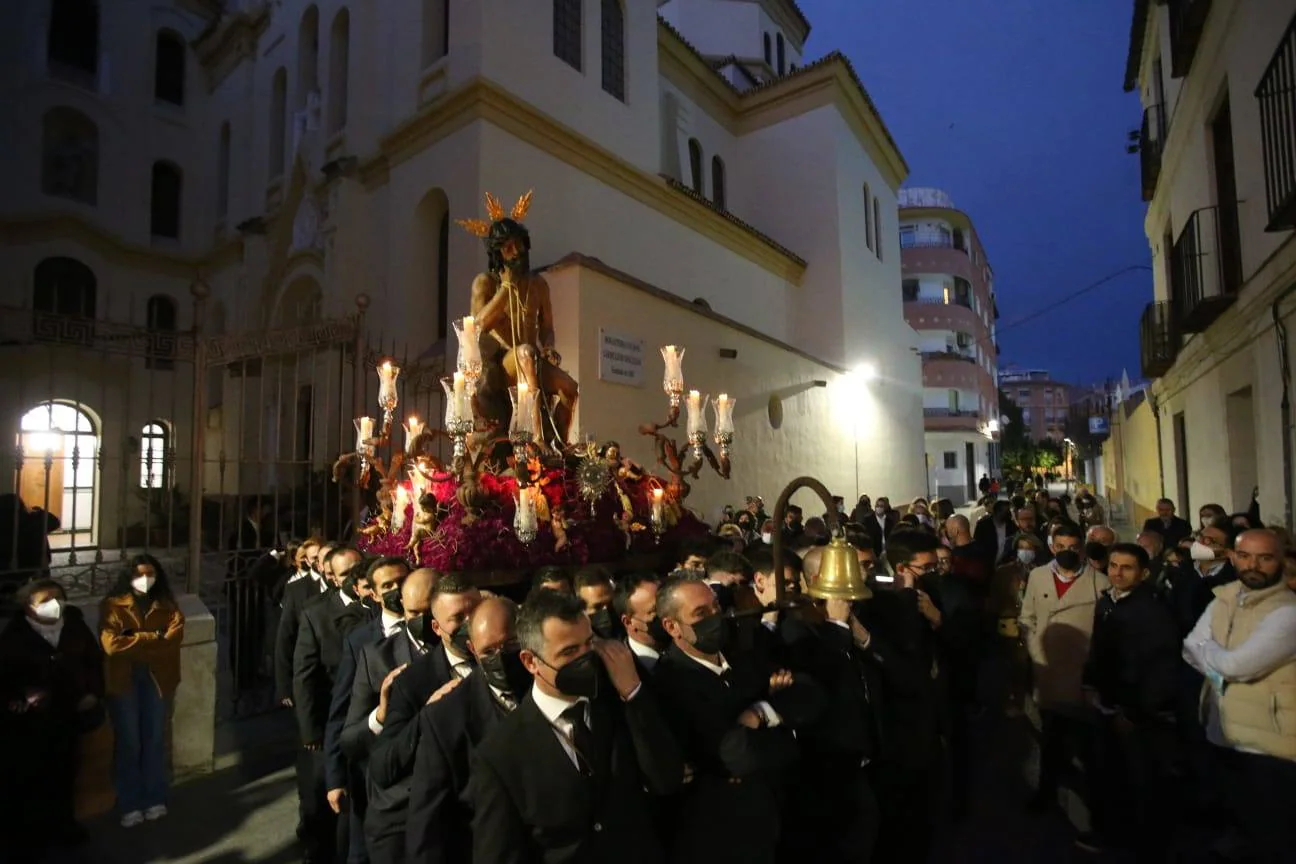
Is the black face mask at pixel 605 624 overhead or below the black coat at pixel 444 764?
overhead

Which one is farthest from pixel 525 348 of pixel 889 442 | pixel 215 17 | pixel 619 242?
pixel 215 17

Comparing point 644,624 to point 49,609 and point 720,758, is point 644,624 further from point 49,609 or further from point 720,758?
point 49,609

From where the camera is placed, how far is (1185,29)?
9898mm

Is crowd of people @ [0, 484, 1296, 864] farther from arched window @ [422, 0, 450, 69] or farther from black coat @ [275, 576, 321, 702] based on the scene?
arched window @ [422, 0, 450, 69]

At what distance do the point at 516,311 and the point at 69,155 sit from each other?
774 inches

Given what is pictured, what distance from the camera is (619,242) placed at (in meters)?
15.0

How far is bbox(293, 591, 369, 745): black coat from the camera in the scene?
4.30 meters

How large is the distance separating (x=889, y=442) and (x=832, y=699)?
832 inches

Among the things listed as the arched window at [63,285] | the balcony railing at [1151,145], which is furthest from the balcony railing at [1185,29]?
the arched window at [63,285]

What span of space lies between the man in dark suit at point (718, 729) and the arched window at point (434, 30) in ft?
45.2

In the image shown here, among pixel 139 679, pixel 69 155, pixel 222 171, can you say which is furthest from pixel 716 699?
pixel 222 171

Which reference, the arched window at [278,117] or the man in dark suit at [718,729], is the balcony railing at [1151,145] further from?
the arched window at [278,117]

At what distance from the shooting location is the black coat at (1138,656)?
4066 millimetres

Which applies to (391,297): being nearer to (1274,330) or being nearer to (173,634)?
(173,634)
